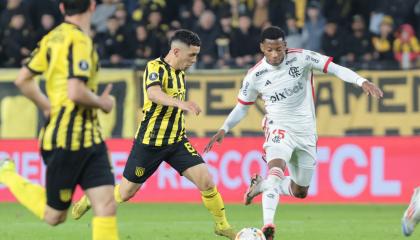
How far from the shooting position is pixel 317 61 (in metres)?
10.8

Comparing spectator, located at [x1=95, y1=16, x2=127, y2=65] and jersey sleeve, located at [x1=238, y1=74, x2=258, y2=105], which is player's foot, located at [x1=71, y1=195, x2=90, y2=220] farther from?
spectator, located at [x1=95, y1=16, x2=127, y2=65]

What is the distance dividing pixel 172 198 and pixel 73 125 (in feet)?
27.9

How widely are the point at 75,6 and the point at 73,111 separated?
722 mm

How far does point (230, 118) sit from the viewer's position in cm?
1114

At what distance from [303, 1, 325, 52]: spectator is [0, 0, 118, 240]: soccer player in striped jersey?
1089 cm

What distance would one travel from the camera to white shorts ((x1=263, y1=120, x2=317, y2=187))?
10820 millimetres

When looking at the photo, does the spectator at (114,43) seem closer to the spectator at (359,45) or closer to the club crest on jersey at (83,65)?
the spectator at (359,45)

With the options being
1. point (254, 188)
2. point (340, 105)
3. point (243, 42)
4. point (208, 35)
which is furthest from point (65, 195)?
point (208, 35)

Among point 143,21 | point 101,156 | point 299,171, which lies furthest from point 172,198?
point 101,156

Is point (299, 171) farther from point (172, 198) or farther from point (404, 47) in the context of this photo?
point (404, 47)

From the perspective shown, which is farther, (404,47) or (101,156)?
(404,47)

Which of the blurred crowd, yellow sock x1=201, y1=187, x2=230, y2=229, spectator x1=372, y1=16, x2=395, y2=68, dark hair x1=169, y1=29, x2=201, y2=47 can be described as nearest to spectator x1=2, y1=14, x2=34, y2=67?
the blurred crowd

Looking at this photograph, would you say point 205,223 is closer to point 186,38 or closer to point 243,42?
point 186,38

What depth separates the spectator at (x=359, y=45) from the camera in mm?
17844
